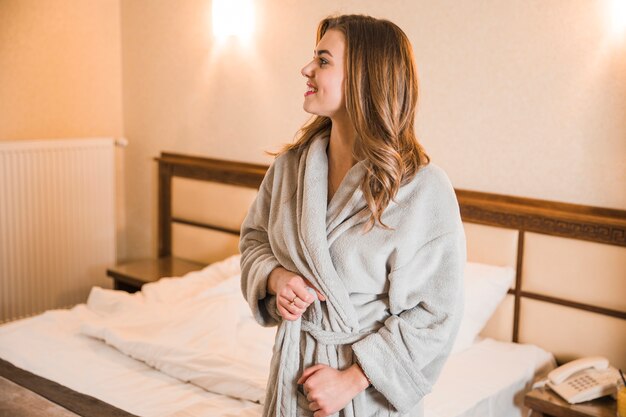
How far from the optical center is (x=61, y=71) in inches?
150

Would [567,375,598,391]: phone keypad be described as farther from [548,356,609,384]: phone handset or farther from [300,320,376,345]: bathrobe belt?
[300,320,376,345]: bathrobe belt

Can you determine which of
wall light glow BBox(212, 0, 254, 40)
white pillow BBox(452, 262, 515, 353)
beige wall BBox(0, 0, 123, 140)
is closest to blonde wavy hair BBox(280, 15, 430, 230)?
white pillow BBox(452, 262, 515, 353)

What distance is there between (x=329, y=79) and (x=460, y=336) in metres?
1.41

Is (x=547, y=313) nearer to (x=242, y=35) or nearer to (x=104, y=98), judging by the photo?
(x=242, y=35)

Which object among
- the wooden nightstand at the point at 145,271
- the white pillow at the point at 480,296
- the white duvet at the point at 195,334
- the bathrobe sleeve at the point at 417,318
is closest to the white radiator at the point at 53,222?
the wooden nightstand at the point at 145,271

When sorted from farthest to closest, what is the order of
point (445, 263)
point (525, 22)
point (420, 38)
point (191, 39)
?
point (191, 39)
point (420, 38)
point (525, 22)
point (445, 263)

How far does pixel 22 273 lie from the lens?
12.1 ft

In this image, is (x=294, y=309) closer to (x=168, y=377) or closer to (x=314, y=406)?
(x=314, y=406)

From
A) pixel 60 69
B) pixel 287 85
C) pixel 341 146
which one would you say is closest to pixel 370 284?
pixel 341 146

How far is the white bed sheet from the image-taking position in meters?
2.10

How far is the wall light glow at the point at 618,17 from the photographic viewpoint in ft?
7.63

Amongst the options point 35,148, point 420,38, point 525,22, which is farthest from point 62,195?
point 525,22

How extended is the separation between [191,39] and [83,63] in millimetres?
644

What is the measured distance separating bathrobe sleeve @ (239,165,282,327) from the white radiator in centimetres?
235
